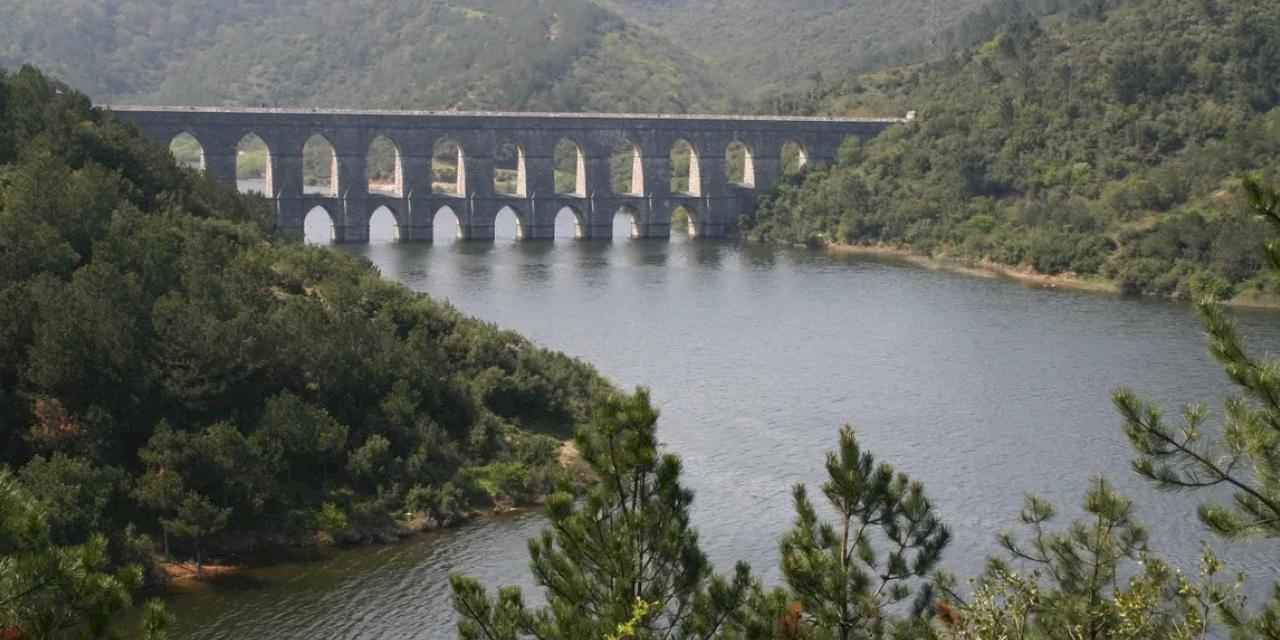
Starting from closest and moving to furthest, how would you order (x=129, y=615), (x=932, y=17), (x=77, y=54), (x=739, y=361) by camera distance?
(x=129, y=615), (x=739, y=361), (x=77, y=54), (x=932, y=17)

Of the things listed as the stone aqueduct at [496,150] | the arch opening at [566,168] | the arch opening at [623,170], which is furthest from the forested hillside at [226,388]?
the arch opening at [566,168]

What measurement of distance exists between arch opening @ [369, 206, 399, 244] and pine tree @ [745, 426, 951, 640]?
205ft

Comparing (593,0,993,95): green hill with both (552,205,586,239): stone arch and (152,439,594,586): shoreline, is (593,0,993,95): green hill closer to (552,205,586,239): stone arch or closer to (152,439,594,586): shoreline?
(552,205,586,239): stone arch

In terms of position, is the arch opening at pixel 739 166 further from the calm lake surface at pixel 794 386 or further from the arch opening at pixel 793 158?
the calm lake surface at pixel 794 386

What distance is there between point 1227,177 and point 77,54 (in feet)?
318

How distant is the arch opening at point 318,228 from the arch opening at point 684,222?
17.5 meters

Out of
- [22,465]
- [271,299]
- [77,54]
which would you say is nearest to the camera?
[22,465]

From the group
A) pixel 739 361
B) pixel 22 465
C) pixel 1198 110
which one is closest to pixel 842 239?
pixel 1198 110

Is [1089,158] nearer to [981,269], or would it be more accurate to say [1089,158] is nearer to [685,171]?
[981,269]

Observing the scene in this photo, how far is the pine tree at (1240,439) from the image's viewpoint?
36.6ft

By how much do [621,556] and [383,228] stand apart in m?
73.9

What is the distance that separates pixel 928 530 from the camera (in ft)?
52.6

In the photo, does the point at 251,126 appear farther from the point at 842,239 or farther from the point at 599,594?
the point at 599,594

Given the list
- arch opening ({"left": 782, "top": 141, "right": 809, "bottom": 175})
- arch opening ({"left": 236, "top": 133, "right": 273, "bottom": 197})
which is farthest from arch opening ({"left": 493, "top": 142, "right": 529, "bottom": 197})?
arch opening ({"left": 782, "top": 141, "right": 809, "bottom": 175})
